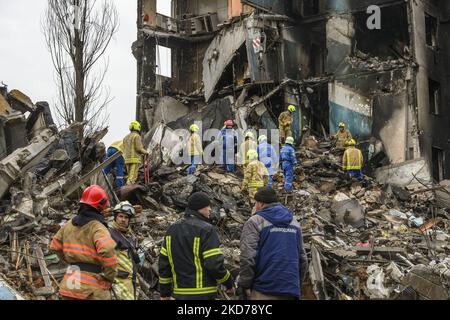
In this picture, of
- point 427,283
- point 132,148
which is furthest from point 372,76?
point 427,283

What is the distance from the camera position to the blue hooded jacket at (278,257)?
5844 millimetres

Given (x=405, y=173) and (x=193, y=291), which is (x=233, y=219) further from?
(x=405, y=173)

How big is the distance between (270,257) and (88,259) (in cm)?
156

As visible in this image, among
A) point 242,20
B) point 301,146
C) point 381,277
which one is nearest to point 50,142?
point 381,277

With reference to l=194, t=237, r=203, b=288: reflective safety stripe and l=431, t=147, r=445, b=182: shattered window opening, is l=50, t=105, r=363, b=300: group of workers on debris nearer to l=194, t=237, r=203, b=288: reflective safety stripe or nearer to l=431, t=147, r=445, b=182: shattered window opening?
l=194, t=237, r=203, b=288: reflective safety stripe

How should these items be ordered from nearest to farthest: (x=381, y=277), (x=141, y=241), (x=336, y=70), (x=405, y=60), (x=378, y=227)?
(x=381, y=277) < (x=141, y=241) < (x=378, y=227) < (x=405, y=60) < (x=336, y=70)

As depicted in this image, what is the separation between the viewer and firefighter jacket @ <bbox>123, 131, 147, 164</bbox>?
1388 centimetres

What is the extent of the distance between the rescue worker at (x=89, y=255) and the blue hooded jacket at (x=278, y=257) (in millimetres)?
1287

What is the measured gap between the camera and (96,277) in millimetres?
5609

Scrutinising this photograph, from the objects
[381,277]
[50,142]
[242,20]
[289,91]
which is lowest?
[381,277]

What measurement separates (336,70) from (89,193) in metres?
18.7

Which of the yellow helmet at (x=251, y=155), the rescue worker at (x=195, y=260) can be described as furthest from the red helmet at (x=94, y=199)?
the yellow helmet at (x=251, y=155)

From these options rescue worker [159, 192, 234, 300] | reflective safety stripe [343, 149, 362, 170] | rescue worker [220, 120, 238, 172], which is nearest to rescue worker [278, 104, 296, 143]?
reflective safety stripe [343, 149, 362, 170]

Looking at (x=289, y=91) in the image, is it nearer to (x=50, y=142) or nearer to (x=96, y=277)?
(x=50, y=142)
